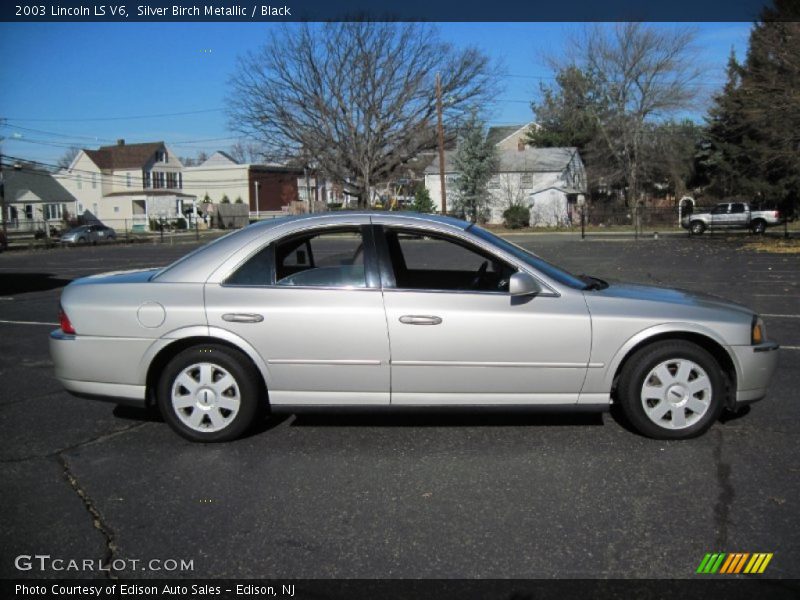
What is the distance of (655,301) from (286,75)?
46474 millimetres

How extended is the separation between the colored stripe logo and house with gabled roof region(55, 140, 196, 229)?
69.9m

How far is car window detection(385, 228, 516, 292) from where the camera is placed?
485cm

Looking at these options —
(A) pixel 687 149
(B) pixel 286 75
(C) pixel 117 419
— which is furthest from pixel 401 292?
(A) pixel 687 149

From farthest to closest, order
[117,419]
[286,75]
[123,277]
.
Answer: [286,75], [117,419], [123,277]

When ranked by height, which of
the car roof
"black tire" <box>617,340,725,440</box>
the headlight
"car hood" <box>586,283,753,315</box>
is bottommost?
"black tire" <box>617,340,725,440</box>

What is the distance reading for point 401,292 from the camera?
4.62m

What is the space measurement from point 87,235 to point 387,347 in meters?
43.9

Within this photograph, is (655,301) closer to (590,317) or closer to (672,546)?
(590,317)

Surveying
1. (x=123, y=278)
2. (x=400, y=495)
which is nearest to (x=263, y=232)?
(x=123, y=278)

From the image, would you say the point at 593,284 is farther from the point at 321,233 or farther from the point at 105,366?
the point at 105,366

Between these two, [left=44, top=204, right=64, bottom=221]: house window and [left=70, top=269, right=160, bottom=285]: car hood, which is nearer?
[left=70, top=269, right=160, bottom=285]: car hood

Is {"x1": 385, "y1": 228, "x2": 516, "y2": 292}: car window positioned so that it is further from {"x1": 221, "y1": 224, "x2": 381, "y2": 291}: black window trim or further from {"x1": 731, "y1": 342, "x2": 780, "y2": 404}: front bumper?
{"x1": 731, "y1": 342, "x2": 780, "y2": 404}: front bumper

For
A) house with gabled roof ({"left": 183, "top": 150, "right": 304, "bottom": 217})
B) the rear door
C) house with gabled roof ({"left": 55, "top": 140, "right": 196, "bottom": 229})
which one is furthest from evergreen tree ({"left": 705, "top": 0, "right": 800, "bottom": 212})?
house with gabled roof ({"left": 55, "top": 140, "right": 196, "bottom": 229})

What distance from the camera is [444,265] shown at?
5.48m
